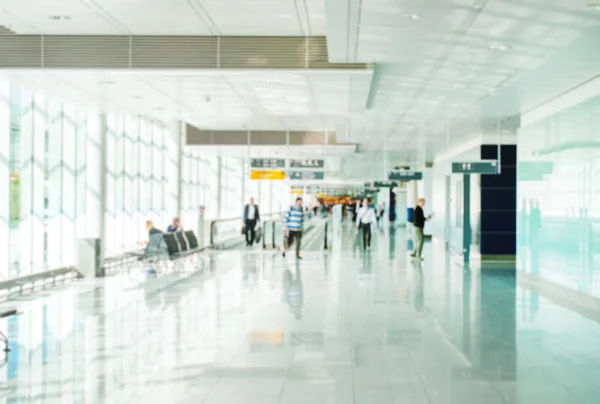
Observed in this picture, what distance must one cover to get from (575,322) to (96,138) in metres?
11.2

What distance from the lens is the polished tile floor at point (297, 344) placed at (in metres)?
6.00

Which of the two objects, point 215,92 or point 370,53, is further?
point 215,92

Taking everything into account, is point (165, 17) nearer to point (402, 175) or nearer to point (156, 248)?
point (156, 248)

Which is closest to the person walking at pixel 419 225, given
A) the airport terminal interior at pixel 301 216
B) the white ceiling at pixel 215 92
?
the airport terminal interior at pixel 301 216

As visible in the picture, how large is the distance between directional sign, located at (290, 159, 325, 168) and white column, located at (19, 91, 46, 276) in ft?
33.3

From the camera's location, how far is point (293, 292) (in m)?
12.8

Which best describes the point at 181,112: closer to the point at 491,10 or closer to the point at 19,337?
the point at 19,337

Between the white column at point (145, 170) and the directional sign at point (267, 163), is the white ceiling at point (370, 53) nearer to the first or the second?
the directional sign at point (267, 163)

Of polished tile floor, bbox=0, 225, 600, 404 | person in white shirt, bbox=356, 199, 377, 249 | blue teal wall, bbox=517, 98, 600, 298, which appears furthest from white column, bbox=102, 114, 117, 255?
blue teal wall, bbox=517, 98, 600, 298

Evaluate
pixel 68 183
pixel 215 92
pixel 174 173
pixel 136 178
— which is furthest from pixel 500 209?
pixel 68 183

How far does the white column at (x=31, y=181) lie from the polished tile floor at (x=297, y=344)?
221 cm

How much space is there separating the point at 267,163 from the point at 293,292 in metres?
11.7

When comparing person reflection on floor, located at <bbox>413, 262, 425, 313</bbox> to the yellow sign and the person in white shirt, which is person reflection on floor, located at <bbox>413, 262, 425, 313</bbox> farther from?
the yellow sign

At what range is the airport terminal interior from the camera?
6.80 m
